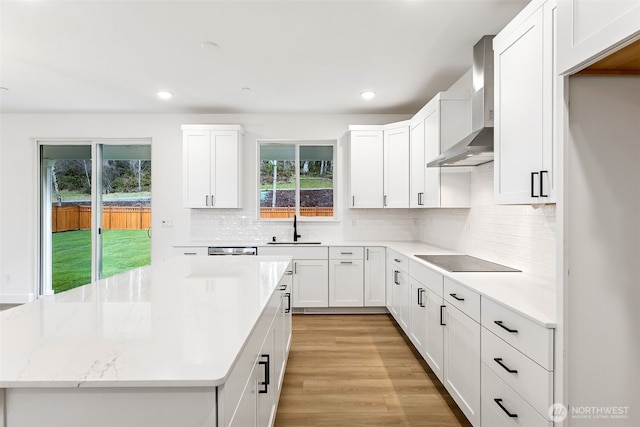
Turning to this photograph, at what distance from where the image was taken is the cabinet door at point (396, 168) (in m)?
4.04

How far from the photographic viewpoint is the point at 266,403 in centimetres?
156

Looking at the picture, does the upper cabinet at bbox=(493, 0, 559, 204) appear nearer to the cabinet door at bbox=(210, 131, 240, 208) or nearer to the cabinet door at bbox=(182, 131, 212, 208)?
the cabinet door at bbox=(210, 131, 240, 208)

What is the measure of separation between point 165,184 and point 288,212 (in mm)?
1805

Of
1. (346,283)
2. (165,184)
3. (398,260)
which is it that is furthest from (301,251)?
(165,184)

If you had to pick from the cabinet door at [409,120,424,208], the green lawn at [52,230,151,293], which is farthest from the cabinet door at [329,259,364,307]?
the green lawn at [52,230,151,293]

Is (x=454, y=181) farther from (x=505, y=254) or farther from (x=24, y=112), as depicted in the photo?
(x=24, y=112)

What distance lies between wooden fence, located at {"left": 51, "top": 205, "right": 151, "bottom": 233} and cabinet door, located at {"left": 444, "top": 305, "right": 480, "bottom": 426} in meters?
4.33

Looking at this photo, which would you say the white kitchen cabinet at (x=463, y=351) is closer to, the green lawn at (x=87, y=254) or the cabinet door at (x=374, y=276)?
the cabinet door at (x=374, y=276)

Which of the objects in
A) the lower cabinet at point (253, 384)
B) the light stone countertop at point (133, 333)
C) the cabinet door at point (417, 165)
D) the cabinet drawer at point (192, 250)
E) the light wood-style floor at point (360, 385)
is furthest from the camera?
the cabinet drawer at point (192, 250)

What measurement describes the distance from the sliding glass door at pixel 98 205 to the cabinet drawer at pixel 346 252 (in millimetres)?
2751

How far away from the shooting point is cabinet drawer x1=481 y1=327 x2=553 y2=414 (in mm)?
1290

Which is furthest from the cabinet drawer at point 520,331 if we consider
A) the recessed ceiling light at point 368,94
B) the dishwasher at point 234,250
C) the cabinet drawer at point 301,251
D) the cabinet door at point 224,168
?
the cabinet door at point 224,168

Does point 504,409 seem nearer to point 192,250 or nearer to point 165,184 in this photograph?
point 192,250

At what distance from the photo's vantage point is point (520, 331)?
1.43 metres
